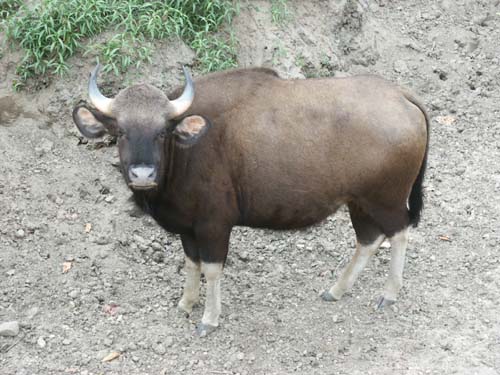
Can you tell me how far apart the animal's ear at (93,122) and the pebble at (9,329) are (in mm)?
1924

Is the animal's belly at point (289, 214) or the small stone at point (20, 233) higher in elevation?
the animal's belly at point (289, 214)

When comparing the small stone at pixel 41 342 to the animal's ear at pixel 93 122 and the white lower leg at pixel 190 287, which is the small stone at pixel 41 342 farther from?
the animal's ear at pixel 93 122

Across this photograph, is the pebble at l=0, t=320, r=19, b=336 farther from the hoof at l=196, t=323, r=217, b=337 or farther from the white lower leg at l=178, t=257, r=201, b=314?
the hoof at l=196, t=323, r=217, b=337

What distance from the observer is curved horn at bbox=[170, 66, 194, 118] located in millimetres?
6195

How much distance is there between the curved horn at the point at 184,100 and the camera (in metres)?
6.20

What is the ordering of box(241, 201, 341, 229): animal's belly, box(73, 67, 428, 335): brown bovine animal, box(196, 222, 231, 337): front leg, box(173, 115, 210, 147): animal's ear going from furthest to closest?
box(241, 201, 341, 229): animal's belly < box(196, 222, 231, 337): front leg < box(73, 67, 428, 335): brown bovine animal < box(173, 115, 210, 147): animal's ear

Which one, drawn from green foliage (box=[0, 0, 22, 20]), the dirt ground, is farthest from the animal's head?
green foliage (box=[0, 0, 22, 20])

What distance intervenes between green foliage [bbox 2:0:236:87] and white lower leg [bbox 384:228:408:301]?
3.35 metres

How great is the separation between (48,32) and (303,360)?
491cm

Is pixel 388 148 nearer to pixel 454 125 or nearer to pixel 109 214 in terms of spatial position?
pixel 109 214

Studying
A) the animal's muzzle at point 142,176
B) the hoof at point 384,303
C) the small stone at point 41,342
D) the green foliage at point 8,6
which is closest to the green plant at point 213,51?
the green foliage at point 8,6

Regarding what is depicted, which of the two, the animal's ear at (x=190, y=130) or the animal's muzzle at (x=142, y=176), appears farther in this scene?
the animal's ear at (x=190, y=130)

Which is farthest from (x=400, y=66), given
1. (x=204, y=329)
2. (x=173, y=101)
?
(x=173, y=101)

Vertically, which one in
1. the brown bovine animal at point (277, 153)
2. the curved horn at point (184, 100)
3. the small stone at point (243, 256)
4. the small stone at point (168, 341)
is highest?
the curved horn at point (184, 100)
